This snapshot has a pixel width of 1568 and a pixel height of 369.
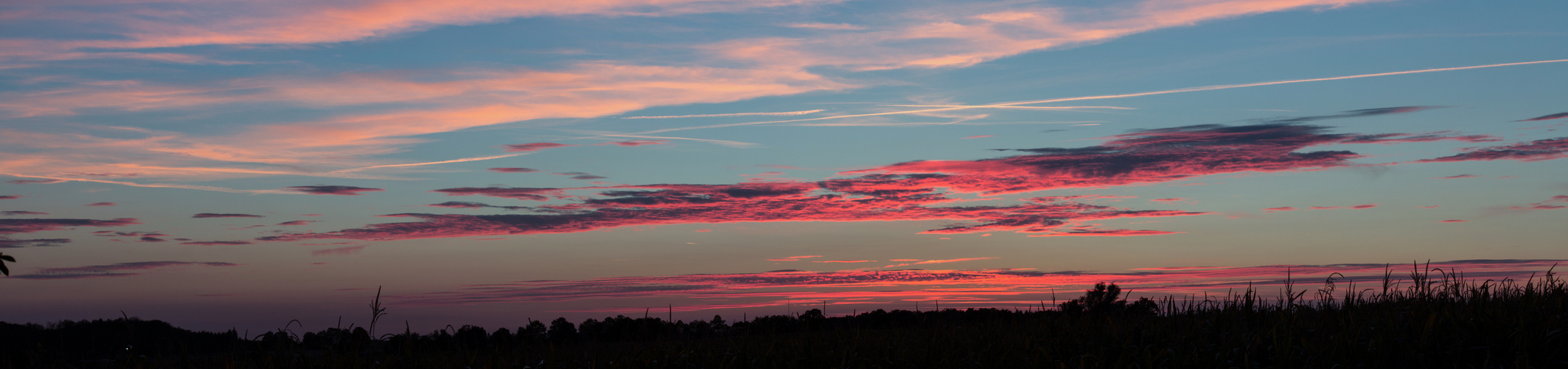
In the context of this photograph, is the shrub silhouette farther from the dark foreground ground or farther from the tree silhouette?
the tree silhouette

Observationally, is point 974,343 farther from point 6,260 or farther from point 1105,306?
point 6,260

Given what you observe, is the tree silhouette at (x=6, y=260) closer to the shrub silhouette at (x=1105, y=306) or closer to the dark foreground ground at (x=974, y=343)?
the dark foreground ground at (x=974, y=343)

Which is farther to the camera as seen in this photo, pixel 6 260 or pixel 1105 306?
pixel 1105 306

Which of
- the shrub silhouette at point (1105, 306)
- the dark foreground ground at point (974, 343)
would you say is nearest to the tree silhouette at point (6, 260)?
the dark foreground ground at point (974, 343)

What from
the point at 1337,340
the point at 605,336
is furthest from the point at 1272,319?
the point at 605,336

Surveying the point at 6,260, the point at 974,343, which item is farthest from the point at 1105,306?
the point at 6,260

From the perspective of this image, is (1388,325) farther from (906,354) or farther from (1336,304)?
(906,354)

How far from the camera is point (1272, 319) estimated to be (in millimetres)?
12430

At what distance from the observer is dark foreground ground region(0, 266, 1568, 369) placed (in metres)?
10.1

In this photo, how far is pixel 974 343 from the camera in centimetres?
1280

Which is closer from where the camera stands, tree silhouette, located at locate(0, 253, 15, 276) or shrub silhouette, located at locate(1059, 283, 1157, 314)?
tree silhouette, located at locate(0, 253, 15, 276)

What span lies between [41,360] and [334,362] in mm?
4037

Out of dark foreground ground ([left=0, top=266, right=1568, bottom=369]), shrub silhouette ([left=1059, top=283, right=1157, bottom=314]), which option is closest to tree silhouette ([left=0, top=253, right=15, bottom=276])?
dark foreground ground ([left=0, top=266, right=1568, bottom=369])

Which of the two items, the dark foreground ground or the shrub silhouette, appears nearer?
the dark foreground ground
